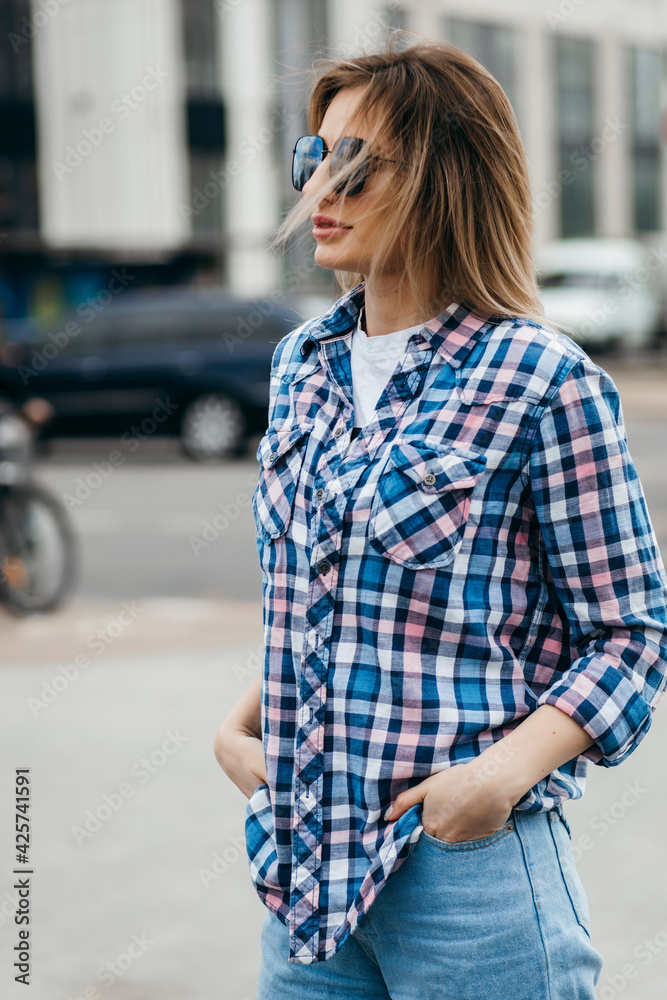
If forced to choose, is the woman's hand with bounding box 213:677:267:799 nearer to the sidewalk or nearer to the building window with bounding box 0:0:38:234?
the sidewalk

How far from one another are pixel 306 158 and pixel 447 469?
467 millimetres

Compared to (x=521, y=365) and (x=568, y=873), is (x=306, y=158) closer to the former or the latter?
(x=521, y=365)

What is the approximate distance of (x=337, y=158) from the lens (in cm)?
154

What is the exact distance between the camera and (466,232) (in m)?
1.51

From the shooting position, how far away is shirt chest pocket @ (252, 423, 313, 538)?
1576 mm

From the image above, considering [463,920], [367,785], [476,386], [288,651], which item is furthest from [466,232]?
[463,920]

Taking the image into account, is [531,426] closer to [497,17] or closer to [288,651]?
[288,651]

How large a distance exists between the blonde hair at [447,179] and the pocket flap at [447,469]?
0.63 ft

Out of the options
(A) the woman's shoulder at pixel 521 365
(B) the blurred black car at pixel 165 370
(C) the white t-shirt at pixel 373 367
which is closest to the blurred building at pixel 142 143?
(B) the blurred black car at pixel 165 370

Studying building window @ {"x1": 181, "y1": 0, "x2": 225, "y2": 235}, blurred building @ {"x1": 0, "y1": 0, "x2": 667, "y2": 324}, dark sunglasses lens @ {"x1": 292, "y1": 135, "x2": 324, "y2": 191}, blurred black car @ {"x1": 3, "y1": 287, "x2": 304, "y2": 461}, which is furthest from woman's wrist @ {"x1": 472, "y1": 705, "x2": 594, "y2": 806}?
building window @ {"x1": 181, "y1": 0, "x2": 225, "y2": 235}

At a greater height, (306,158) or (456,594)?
(306,158)

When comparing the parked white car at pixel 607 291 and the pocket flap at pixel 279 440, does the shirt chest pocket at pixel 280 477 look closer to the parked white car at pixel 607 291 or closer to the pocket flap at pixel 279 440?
the pocket flap at pixel 279 440

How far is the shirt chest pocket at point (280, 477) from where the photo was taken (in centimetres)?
158

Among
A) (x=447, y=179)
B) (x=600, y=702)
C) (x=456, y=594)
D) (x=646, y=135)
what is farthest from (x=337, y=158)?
(x=646, y=135)
